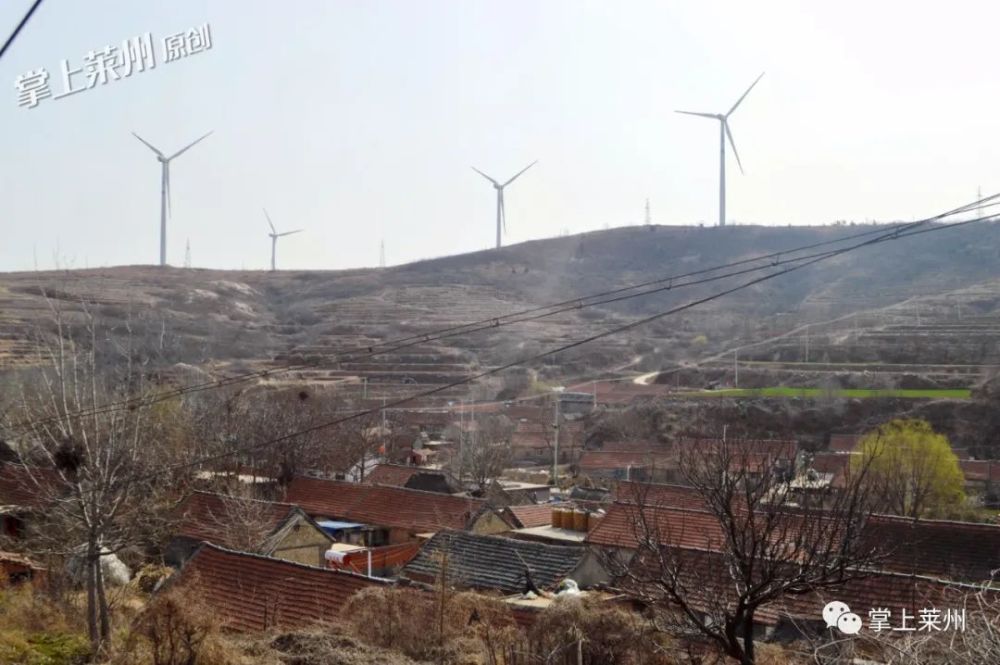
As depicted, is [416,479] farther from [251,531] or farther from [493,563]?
[493,563]

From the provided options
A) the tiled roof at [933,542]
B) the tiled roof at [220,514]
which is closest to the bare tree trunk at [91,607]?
the tiled roof at [220,514]

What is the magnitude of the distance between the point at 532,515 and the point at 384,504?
13.0 ft

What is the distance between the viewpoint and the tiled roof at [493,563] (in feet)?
53.4

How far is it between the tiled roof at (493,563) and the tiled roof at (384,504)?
4.05 m

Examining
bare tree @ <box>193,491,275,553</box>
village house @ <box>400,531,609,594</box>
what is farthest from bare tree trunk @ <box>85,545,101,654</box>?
bare tree @ <box>193,491,275,553</box>

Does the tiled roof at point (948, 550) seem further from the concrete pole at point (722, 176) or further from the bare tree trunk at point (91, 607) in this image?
the concrete pole at point (722, 176)

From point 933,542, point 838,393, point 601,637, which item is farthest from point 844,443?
point 601,637

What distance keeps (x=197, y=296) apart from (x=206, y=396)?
2402 inches

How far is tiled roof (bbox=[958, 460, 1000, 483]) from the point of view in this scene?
3339 centimetres

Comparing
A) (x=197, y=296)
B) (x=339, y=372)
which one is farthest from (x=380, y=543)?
(x=197, y=296)

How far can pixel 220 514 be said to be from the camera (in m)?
21.8

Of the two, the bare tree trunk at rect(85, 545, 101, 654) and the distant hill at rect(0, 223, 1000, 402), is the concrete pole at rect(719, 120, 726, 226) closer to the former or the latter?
the distant hill at rect(0, 223, 1000, 402)

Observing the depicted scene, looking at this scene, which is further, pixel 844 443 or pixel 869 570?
pixel 844 443

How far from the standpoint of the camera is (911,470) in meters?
27.4
